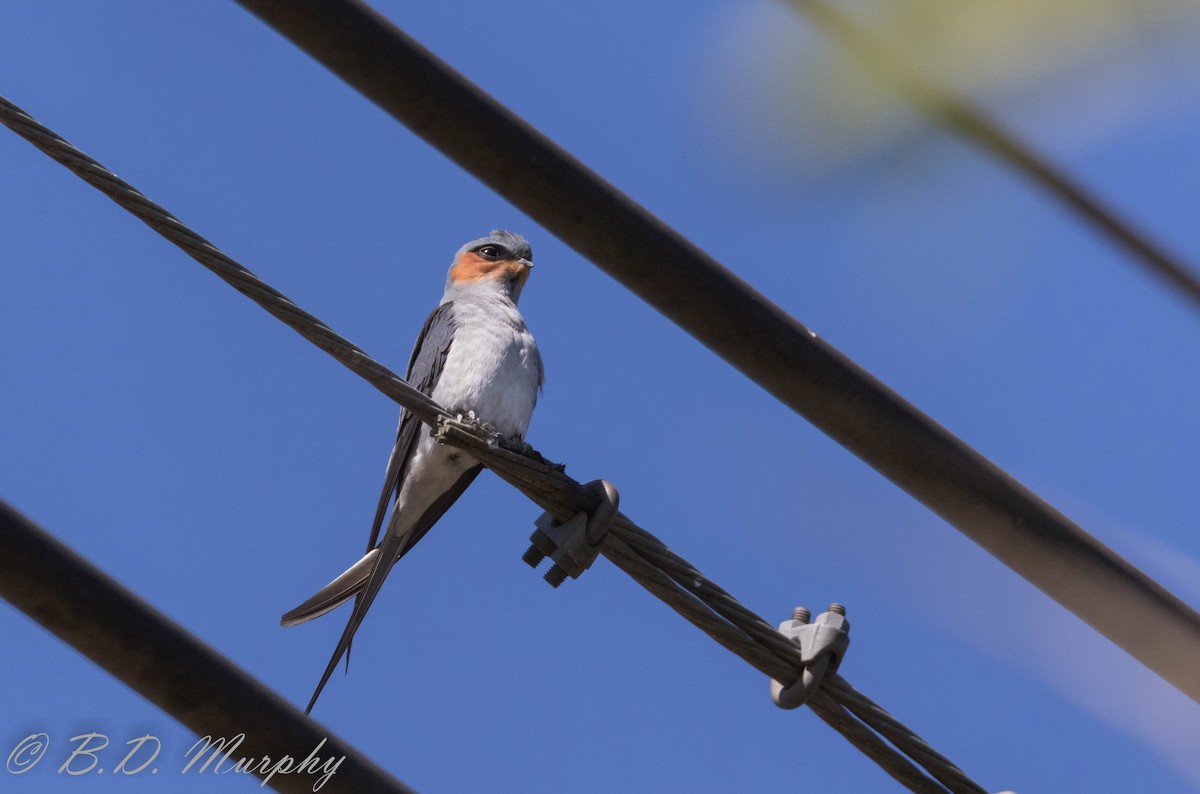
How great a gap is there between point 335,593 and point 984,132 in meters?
4.86

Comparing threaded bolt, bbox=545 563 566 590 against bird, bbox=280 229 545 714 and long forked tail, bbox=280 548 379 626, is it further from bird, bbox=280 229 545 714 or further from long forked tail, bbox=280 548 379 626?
bird, bbox=280 229 545 714

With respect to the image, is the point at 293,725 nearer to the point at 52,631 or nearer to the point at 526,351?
the point at 52,631

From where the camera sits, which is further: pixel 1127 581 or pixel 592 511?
pixel 592 511

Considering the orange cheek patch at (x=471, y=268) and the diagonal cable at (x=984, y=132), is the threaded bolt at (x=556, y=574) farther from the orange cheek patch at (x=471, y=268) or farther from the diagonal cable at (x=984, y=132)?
the orange cheek patch at (x=471, y=268)

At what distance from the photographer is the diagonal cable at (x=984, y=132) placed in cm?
92

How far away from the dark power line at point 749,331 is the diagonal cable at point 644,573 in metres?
0.56

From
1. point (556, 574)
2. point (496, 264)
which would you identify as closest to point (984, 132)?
point (556, 574)

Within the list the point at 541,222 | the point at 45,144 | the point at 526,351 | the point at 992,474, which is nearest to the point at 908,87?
the point at 541,222

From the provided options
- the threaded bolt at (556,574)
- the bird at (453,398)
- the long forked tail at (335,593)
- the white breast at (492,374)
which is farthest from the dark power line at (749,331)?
the white breast at (492,374)

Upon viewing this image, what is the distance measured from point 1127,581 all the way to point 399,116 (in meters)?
2.22

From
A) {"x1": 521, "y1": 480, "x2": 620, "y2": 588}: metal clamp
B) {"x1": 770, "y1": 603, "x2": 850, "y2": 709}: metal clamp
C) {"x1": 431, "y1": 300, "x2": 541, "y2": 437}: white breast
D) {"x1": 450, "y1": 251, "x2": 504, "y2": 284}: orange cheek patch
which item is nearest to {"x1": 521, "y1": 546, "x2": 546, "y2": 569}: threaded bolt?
{"x1": 521, "y1": 480, "x2": 620, "y2": 588}: metal clamp

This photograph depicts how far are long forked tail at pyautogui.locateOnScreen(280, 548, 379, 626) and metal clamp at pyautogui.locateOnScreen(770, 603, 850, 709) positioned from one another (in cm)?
245

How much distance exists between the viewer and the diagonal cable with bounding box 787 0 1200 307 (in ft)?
3.01

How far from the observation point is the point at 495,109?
288 centimetres
